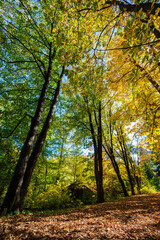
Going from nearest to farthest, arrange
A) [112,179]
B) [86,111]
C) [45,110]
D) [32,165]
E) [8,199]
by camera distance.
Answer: [8,199] < [32,165] < [45,110] < [86,111] < [112,179]

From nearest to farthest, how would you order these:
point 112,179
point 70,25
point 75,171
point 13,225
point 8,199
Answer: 1. point 13,225
2. point 70,25
3. point 8,199
4. point 75,171
5. point 112,179

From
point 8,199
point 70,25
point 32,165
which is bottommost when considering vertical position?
point 8,199

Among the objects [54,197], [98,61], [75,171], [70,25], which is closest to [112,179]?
[75,171]

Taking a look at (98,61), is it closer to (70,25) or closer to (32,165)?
(70,25)

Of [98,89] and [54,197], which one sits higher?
[98,89]

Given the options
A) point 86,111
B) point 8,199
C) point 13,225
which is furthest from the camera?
point 86,111

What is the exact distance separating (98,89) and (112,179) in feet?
38.6

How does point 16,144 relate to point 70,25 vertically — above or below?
below

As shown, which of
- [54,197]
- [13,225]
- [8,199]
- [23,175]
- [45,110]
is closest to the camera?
[13,225]

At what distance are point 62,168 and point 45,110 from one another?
6.91 meters

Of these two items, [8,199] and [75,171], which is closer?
[8,199]

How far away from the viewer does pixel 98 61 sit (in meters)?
3.32

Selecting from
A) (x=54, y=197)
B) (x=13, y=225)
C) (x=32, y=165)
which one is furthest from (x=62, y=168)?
(x=13, y=225)

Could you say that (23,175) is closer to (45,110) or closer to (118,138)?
(45,110)
